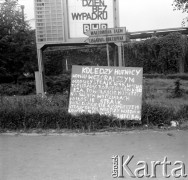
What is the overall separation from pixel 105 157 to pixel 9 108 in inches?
110

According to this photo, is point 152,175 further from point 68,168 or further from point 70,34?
point 70,34

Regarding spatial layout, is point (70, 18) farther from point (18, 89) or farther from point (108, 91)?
point (18, 89)

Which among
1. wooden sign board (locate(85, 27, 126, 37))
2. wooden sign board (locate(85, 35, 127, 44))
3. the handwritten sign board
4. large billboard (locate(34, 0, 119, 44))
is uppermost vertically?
large billboard (locate(34, 0, 119, 44))

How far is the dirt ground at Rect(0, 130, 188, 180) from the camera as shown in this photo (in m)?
4.29

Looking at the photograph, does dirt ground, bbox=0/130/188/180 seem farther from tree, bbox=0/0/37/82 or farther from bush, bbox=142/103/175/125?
tree, bbox=0/0/37/82

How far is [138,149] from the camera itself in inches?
204

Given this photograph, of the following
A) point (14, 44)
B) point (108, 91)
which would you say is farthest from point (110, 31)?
point (14, 44)

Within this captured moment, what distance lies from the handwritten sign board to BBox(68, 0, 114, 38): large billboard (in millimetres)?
2206

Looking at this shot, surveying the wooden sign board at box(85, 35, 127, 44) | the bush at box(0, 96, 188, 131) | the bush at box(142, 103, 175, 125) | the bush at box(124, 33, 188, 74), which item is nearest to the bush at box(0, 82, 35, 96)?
the bush at box(0, 96, 188, 131)

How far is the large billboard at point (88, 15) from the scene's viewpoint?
28.2ft

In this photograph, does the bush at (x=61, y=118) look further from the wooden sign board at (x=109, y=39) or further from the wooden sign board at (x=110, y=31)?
the wooden sign board at (x=110, y=31)

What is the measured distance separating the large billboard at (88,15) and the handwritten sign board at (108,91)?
2206 millimetres

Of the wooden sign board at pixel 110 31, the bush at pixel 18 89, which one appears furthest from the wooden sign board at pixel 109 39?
the bush at pixel 18 89

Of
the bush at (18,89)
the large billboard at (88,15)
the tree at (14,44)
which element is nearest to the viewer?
the large billboard at (88,15)
